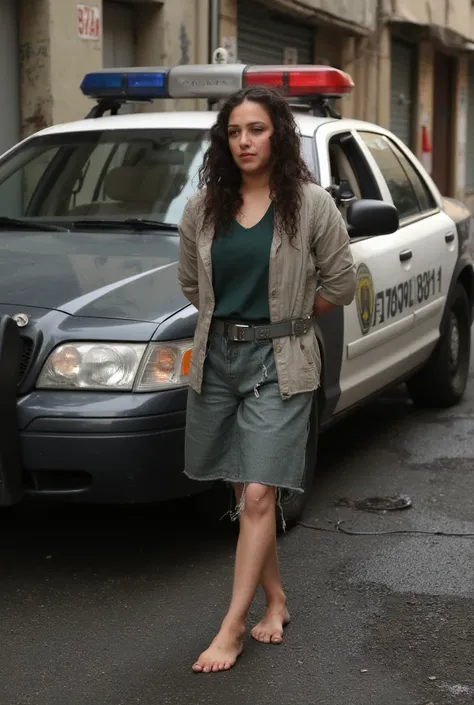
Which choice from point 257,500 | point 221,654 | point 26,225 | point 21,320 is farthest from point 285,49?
point 221,654

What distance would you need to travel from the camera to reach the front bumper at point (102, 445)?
4.11 metres

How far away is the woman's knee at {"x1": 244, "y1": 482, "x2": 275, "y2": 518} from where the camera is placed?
3688 mm

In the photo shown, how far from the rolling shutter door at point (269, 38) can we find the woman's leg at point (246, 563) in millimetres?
12716

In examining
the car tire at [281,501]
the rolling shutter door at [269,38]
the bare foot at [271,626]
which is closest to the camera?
the bare foot at [271,626]

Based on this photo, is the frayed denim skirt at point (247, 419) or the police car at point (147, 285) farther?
the police car at point (147, 285)

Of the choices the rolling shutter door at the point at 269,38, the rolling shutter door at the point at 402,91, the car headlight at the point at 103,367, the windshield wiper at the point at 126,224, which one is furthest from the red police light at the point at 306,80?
the rolling shutter door at the point at 402,91

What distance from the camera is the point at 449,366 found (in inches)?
287

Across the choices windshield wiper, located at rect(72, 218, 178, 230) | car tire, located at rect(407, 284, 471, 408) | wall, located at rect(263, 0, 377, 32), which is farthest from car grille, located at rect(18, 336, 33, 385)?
wall, located at rect(263, 0, 377, 32)

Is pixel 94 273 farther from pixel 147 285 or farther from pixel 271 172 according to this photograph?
pixel 271 172

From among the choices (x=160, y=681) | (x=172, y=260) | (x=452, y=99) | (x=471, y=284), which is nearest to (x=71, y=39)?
(x=471, y=284)

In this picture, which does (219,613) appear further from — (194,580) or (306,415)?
(306,415)

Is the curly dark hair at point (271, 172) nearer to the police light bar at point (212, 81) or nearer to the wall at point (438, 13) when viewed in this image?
the police light bar at point (212, 81)

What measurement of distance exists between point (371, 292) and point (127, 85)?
65.1 inches

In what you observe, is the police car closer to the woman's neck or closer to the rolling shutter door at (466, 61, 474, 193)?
the woman's neck
